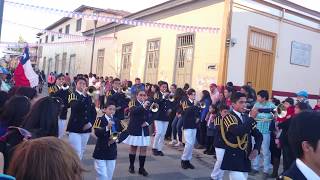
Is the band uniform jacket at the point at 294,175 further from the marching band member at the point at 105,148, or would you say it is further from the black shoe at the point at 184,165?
the black shoe at the point at 184,165

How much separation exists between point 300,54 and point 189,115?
979 centimetres

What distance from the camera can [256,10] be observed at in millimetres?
15117

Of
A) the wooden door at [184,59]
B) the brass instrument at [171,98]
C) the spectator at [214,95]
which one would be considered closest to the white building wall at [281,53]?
the wooden door at [184,59]

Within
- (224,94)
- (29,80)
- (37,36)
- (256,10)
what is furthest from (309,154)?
(37,36)

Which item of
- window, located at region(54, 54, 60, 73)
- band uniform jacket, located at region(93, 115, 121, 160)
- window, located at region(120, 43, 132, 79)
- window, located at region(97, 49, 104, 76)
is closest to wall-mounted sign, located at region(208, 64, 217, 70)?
window, located at region(120, 43, 132, 79)

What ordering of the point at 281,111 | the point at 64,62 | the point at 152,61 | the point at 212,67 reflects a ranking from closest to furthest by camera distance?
the point at 281,111
the point at 212,67
the point at 152,61
the point at 64,62

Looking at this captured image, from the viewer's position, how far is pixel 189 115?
910 cm

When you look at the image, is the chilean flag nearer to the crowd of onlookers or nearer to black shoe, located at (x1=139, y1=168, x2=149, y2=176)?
the crowd of onlookers

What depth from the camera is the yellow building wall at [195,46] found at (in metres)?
15.1

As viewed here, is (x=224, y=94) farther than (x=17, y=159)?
Yes

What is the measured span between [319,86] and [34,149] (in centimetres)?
1827

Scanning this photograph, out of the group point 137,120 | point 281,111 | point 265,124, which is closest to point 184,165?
point 137,120

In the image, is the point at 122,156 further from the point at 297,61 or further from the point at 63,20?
the point at 63,20

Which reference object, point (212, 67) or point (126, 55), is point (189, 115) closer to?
point (212, 67)
